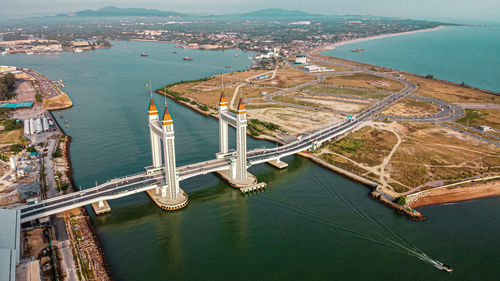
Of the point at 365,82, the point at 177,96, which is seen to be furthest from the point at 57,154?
the point at 365,82

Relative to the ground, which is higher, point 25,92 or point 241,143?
point 241,143

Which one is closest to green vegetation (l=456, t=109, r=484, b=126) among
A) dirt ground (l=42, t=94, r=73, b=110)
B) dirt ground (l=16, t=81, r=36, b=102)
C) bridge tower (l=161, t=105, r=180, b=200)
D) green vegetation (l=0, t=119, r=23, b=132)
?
bridge tower (l=161, t=105, r=180, b=200)

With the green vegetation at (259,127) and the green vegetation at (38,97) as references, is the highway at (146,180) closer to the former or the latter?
the green vegetation at (259,127)

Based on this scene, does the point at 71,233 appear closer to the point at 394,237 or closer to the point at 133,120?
the point at 394,237

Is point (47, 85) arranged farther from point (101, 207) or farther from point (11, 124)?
point (101, 207)

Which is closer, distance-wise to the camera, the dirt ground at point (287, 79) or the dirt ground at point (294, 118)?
the dirt ground at point (294, 118)

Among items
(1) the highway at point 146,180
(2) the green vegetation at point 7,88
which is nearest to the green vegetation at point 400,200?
(1) the highway at point 146,180
